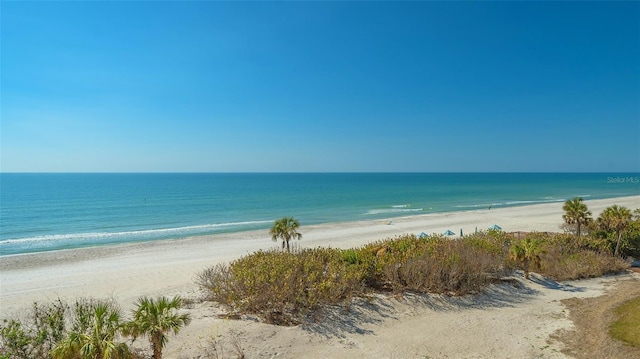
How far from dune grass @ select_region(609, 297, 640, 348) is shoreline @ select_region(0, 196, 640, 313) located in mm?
16800

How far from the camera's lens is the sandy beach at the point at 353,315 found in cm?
1020

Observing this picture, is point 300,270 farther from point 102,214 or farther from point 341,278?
point 102,214

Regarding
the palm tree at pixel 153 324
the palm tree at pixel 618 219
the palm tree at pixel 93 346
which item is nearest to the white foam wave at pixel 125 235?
the palm tree at pixel 153 324

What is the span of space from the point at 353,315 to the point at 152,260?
19.8 metres

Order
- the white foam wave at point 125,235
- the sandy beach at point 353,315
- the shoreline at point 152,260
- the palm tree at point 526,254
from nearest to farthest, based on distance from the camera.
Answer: the sandy beach at point 353,315 < the palm tree at point 526,254 < the shoreline at point 152,260 < the white foam wave at point 125,235

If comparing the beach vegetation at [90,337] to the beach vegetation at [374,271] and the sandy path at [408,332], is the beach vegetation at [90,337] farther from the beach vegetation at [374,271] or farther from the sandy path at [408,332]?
the beach vegetation at [374,271]

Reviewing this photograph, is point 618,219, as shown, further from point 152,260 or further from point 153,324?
point 152,260

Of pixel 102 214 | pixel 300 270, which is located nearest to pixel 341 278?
pixel 300 270

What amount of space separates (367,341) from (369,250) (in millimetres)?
5653

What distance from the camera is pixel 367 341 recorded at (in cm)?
1062

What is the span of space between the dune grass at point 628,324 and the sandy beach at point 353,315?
1392 mm

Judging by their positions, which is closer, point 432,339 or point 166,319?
point 166,319

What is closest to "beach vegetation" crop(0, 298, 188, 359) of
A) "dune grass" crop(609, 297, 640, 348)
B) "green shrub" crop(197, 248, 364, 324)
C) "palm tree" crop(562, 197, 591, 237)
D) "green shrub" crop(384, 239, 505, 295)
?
"green shrub" crop(197, 248, 364, 324)

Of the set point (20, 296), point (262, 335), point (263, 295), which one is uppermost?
point (263, 295)
